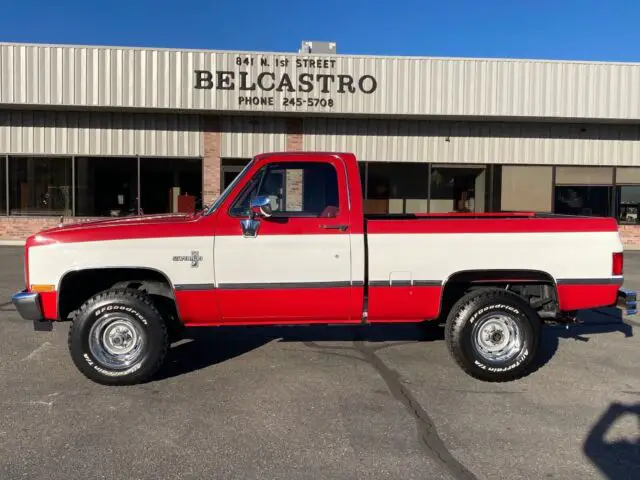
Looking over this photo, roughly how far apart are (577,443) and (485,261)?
5.77 feet

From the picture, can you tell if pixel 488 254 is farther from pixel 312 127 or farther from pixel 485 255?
pixel 312 127

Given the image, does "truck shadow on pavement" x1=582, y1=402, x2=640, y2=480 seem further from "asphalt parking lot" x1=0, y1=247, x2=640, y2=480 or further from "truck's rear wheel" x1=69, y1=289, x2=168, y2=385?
"truck's rear wheel" x1=69, y1=289, x2=168, y2=385

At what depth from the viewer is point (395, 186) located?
A: 61.5 feet

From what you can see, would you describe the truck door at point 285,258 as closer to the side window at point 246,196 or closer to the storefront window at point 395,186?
the side window at point 246,196

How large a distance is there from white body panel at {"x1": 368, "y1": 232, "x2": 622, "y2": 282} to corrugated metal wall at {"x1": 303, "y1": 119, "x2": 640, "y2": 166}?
43.8 ft

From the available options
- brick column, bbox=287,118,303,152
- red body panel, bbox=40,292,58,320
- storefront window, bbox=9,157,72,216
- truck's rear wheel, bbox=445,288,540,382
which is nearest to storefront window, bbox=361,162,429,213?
brick column, bbox=287,118,303,152

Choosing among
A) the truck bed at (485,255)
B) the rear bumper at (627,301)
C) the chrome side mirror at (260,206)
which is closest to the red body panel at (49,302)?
the chrome side mirror at (260,206)

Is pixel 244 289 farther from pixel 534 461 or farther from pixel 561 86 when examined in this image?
pixel 561 86

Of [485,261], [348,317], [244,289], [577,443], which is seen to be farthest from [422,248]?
[577,443]

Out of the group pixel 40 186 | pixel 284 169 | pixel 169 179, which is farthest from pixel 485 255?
pixel 40 186

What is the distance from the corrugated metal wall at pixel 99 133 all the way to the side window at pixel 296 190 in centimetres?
1330

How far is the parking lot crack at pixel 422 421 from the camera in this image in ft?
11.3

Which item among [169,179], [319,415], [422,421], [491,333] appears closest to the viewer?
[422,421]

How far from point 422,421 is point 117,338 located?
269cm
